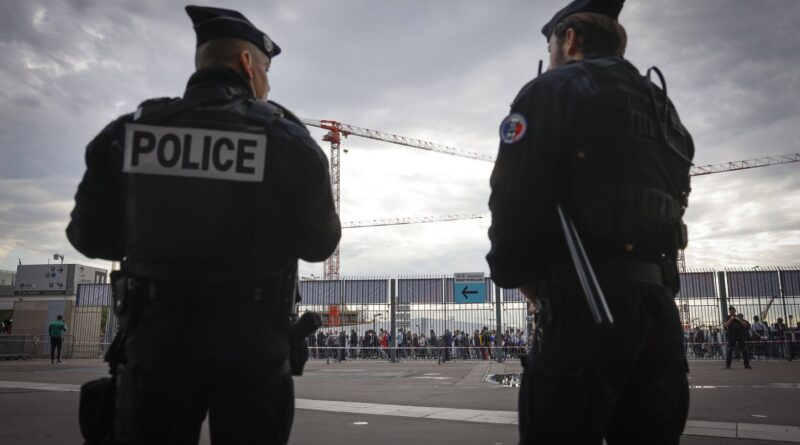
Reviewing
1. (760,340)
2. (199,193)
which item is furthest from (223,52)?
(760,340)

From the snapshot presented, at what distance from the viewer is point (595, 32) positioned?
7.22ft

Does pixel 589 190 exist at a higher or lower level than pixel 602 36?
lower

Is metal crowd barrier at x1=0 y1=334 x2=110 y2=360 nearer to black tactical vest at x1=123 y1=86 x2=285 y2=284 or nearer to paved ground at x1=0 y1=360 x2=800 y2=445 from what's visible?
paved ground at x1=0 y1=360 x2=800 y2=445

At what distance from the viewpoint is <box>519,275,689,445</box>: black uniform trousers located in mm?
1714

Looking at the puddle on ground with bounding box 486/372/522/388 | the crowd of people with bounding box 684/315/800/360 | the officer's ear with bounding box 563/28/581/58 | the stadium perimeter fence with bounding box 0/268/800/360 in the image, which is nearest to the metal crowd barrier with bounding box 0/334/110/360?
the stadium perimeter fence with bounding box 0/268/800/360

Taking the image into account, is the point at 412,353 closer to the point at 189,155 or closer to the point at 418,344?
the point at 418,344

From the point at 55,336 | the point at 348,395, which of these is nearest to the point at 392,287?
the point at 55,336

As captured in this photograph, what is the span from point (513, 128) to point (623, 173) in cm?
37

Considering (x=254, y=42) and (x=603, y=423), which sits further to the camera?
(x=254, y=42)

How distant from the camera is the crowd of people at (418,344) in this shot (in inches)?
918

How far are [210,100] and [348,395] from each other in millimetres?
7502

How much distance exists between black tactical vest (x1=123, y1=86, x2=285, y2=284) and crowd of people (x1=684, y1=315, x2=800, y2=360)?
20.3m

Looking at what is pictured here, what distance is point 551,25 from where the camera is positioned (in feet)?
7.70

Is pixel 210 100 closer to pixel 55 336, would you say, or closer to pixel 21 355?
pixel 55 336
